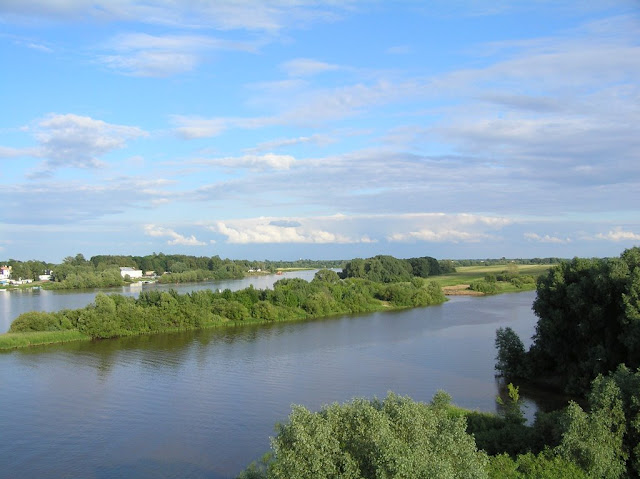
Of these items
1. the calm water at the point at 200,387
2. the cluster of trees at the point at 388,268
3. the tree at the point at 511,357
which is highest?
the cluster of trees at the point at 388,268

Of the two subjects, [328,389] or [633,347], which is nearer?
[633,347]

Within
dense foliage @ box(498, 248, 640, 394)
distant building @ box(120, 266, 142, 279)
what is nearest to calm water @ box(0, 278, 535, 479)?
dense foliage @ box(498, 248, 640, 394)

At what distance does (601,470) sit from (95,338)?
3519cm

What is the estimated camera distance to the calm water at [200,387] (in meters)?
17.7

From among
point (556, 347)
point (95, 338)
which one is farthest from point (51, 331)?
point (556, 347)

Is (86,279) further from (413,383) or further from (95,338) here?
(413,383)

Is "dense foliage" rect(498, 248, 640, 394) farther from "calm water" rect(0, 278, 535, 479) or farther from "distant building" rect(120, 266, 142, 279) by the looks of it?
"distant building" rect(120, 266, 142, 279)

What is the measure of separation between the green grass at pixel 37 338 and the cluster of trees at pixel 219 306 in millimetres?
648

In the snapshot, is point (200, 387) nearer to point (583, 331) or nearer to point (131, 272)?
point (583, 331)

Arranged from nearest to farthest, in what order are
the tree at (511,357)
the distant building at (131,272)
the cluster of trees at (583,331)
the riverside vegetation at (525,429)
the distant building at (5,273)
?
the riverside vegetation at (525,429), the cluster of trees at (583,331), the tree at (511,357), the distant building at (131,272), the distant building at (5,273)

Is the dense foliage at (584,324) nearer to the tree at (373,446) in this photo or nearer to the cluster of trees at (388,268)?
the tree at (373,446)

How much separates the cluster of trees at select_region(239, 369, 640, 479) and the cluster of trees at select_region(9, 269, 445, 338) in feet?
100

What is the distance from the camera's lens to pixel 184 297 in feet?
148

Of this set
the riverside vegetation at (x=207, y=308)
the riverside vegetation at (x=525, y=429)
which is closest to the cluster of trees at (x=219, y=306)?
the riverside vegetation at (x=207, y=308)
